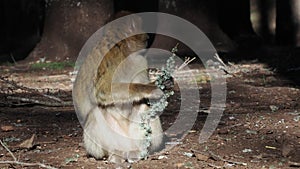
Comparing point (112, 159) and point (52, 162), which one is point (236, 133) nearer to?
point (112, 159)

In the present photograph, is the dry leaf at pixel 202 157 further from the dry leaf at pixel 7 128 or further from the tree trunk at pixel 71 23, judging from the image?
the tree trunk at pixel 71 23

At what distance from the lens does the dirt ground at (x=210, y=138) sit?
3.46m

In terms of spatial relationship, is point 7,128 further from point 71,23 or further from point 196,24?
point 196,24

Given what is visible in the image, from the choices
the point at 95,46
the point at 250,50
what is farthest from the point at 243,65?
the point at 95,46

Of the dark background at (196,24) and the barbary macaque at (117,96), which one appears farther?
the dark background at (196,24)

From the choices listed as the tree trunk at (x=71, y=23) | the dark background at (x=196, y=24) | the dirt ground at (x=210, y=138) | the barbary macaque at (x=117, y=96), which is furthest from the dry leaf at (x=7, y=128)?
the tree trunk at (x=71, y=23)

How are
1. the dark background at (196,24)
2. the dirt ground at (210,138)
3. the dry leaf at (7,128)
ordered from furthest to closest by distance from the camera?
the dark background at (196,24) < the dry leaf at (7,128) < the dirt ground at (210,138)

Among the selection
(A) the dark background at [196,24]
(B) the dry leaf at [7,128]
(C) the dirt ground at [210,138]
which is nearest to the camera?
(C) the dirt ground at [210,138]

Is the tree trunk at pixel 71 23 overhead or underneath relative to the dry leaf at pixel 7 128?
underneath

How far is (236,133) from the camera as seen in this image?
405cm

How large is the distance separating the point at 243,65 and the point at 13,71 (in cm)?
315

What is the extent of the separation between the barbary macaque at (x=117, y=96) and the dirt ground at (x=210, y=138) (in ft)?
0.35

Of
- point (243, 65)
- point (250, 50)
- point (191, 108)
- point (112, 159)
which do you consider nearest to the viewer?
point (112, 159)

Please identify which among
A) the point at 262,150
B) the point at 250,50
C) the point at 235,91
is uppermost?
the point at 262,150
